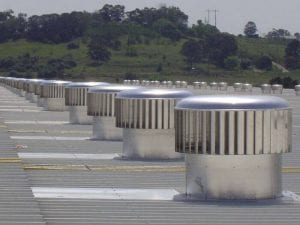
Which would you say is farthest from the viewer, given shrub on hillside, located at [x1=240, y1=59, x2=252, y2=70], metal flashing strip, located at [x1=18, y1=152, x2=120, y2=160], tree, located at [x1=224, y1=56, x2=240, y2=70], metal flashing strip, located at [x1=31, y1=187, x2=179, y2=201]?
tree, located at [x1=224, y1=56, x2=240, y2=70]

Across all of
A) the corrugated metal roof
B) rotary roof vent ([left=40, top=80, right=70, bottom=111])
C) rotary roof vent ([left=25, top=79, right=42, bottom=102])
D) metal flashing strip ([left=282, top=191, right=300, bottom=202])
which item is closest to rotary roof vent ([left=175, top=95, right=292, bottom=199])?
metal flashing strip ([left=282, top=191, right=300, bottom=202])

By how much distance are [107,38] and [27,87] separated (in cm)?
11278

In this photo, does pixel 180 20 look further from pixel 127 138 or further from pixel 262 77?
pixel 127 138

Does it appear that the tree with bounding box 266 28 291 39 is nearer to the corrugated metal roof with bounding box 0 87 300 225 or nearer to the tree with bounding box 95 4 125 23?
the tree with bounding box 95 4 125 23

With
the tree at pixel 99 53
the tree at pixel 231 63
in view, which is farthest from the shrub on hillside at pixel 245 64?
the tree at pixel 99 53

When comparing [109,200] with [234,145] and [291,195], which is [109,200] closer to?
[234,145]

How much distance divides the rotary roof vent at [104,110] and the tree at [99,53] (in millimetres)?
119419

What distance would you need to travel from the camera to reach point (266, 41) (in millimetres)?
163125

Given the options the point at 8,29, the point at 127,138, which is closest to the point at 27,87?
the point at 127,138

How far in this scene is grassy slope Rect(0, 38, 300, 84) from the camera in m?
Result: 117

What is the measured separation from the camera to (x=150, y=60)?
5664 inches

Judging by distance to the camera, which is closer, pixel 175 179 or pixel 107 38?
pixel 175 179

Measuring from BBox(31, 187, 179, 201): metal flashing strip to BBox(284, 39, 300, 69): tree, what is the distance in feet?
367

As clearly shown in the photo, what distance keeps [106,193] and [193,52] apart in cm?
12642
